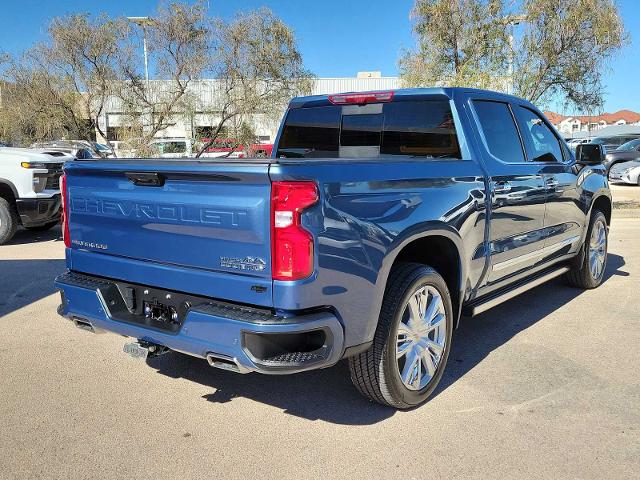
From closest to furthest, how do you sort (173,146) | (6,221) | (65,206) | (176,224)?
1. (176,224)
2. (65,206)
3. (6,221)
4. (173,146)

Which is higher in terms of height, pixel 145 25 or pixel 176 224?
pixel 145 25

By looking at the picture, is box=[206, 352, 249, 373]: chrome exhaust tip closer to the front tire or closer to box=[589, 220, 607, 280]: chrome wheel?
the front tire

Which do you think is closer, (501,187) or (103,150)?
(501,187)

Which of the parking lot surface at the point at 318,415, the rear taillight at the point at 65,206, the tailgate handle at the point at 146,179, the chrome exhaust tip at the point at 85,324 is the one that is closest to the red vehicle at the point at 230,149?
the parking lot surface at the point at 318,415

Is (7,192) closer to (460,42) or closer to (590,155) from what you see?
(590,155)

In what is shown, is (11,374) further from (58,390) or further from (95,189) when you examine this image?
(95,189)

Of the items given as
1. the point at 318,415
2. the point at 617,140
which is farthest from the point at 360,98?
the point at 617,140

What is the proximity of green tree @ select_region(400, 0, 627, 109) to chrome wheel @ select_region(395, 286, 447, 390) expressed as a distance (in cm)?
1136

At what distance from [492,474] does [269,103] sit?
16504 millimetres

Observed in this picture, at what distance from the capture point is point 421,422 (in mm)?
3447

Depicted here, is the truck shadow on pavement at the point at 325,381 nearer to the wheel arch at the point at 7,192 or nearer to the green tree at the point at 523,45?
the wheel arch at the point at 7,192

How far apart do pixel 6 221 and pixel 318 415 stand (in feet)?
24.9

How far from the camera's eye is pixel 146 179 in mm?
3205

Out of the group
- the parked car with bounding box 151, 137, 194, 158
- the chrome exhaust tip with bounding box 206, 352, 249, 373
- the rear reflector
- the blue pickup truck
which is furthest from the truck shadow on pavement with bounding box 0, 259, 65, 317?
the parked car with bounding box 151, 137, 194, 158
